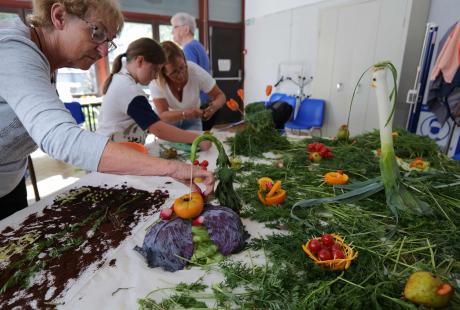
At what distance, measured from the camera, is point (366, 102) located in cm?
384

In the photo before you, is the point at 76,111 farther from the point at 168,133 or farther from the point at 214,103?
the point at 168,133

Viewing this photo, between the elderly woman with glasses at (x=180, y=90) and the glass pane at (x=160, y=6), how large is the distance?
3.48 m

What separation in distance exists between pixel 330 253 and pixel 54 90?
1.00 metres

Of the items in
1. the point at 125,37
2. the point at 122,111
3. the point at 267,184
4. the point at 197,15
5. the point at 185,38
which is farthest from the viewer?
the point at 197,15

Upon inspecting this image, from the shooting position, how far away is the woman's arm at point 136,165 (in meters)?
0.88

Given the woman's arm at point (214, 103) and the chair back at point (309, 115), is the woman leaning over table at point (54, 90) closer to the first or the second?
the woman's arm at point (214, 103)

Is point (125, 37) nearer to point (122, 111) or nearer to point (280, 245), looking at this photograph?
point (122, 111)

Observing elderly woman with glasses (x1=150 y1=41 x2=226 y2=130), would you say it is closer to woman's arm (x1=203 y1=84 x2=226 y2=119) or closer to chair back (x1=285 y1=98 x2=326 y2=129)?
woman's arm (x1=203 y1=84 x2=226 y2=119)

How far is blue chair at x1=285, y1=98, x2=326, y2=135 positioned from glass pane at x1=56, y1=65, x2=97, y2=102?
3641mm

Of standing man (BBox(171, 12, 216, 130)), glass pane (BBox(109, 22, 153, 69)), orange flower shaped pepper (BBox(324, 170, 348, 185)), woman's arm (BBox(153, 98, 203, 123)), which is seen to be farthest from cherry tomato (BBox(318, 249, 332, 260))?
glass pane (BBox(109, 22, 153, 69))

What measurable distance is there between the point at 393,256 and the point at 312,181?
0.62 m

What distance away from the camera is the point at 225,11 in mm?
6207

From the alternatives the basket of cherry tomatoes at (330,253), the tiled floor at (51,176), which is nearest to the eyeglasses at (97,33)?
the basket of cherry tomatoes at (330,253)

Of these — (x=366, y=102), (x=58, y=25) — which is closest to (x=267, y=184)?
(x=58, y=25)
